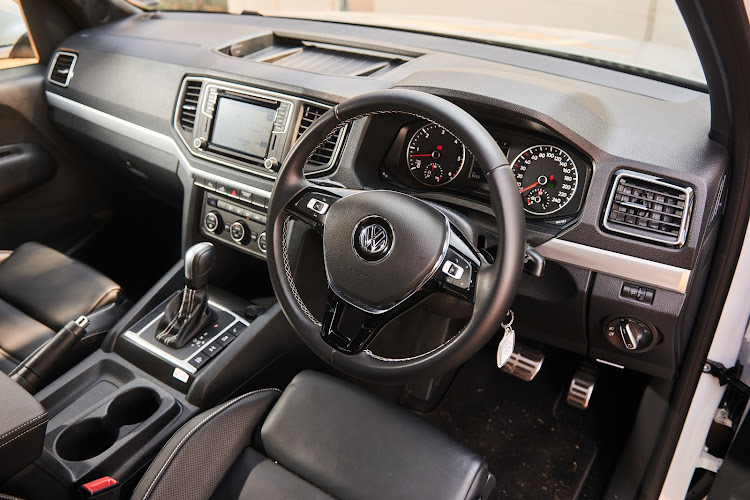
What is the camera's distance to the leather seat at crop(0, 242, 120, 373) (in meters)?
1.67

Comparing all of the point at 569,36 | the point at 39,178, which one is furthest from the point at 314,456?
the point at 39,178

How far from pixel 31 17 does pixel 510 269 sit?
2071 mm

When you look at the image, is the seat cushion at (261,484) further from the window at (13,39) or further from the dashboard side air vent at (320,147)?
the window at (13,39)

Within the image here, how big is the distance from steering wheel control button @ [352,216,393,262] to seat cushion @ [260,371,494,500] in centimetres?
35

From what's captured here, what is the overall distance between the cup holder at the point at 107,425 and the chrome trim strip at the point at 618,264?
96 cm

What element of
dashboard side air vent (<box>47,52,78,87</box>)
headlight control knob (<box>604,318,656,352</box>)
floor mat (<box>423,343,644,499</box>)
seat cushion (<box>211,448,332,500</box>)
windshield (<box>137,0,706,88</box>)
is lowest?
floor mat (<box>423,343,644,499</box>)

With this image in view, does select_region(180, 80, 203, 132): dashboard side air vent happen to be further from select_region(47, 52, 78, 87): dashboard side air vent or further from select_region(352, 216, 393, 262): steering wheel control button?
select_region(352, 216, 393, 262): steering wheel control button

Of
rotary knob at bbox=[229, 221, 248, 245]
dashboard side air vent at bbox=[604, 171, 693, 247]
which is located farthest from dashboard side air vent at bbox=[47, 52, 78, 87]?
dashboard side air vent at bbox=[604, 171, 693, 247]

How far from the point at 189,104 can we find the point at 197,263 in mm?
544

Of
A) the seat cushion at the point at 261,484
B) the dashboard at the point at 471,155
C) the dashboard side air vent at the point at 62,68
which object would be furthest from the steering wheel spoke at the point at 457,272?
the dashboard side air vent at the point at 62,68

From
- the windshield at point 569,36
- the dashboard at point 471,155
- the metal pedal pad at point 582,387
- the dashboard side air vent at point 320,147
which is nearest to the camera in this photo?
the dashboard at point 471,155

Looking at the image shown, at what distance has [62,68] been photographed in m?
2.22

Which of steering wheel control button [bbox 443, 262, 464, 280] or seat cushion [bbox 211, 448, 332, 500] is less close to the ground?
steering wheel control button [bbox 443, 262, 464, 280]

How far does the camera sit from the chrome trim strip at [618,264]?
1.20 m
